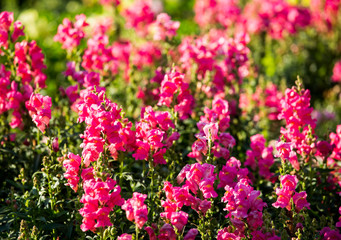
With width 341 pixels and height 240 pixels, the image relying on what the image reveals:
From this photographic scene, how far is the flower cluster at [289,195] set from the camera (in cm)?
293

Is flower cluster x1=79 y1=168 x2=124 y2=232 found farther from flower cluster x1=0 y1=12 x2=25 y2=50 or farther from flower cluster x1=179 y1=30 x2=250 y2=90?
flower cluster x1=179 y1=30 x2=250 y2=90

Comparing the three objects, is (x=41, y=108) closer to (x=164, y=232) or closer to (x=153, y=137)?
(x=153, y=137)

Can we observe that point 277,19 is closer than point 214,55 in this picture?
No

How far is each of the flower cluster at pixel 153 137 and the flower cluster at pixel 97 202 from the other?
392 millimetres

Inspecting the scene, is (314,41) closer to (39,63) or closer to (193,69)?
(193,69)

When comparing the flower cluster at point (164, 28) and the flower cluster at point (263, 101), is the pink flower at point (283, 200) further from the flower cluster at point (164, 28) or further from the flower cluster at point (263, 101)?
the flower cluster at point (263, 101)

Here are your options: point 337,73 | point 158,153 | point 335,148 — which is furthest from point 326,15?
point 158,153

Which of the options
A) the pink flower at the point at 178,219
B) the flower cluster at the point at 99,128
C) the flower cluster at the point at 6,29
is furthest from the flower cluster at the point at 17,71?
the pink flower at the point at 178,219

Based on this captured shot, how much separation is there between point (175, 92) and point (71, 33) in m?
1.25

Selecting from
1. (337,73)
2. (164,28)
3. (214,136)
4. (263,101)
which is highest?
(337,73)

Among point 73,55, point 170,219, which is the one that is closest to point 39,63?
point 73,55

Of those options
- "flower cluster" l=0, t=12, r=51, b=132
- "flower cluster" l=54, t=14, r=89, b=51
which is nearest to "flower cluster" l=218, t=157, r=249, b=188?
"flower cluster" l=0, t=12, r=51, b=132

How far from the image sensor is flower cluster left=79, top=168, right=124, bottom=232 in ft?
8.59

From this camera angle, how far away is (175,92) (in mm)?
3496
